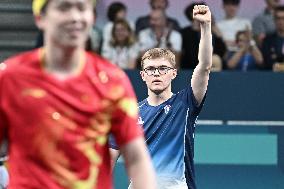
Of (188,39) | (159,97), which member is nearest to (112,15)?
(188,39)

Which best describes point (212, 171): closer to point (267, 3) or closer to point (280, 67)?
point (280, 67)

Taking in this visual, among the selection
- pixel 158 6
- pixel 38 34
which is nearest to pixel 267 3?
pixel 158 6

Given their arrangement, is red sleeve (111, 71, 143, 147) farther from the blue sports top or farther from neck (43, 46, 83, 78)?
the blue sports top

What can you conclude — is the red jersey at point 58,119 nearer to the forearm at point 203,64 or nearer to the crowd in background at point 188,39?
the forearm at point 203,64

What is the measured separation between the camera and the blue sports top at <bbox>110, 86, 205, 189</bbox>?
5.78m

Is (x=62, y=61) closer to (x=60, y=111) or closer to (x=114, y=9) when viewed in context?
(x=60, y=111)

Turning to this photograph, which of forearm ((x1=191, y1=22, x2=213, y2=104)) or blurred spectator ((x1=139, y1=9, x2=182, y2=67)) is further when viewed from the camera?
blurred spectator ((x1=139, y1=9, x2=182, y2=67))

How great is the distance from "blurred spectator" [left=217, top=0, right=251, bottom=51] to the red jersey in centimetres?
869

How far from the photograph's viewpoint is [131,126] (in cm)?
328

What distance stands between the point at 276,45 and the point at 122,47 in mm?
2059

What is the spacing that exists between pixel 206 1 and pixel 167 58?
6.38 metres

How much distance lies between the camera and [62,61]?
320 centimetres

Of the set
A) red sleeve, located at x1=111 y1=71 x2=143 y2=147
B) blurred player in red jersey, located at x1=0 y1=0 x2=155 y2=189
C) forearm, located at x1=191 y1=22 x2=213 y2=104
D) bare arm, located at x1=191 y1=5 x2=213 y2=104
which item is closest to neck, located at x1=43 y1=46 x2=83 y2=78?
blurred player in red jersey, located at x1=0 y1=0 x2=155 y2=189

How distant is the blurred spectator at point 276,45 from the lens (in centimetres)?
1167
